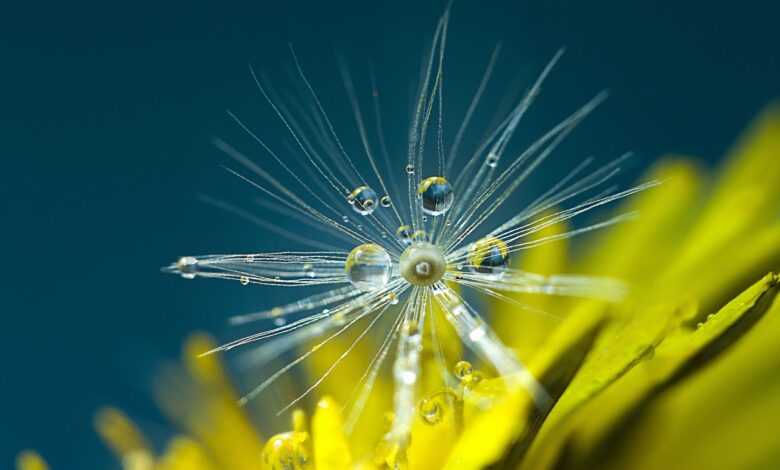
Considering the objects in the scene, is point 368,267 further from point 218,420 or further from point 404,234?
point 218,420

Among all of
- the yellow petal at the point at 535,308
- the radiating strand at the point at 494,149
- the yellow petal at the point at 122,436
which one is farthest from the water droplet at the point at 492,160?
the yellow petal at the point at 122,436

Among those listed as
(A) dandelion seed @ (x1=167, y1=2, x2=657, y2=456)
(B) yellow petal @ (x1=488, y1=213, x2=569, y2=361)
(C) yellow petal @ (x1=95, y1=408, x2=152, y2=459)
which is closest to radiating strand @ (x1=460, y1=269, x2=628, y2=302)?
(A) dandelion seed @ (x1=167, y1=2, x2=657, y2=456)

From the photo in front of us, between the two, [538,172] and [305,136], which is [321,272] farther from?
[538,172]

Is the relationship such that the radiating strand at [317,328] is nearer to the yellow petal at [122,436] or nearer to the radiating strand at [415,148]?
the radiating strand at [415,148]

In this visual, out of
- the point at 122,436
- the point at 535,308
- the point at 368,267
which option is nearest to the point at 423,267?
the point at 368,267

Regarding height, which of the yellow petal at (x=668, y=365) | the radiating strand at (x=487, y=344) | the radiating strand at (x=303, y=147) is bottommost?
the yellow petal at (x=668, y=365)

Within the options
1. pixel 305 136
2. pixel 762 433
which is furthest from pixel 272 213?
pixel 762 433
